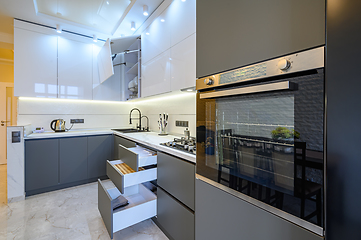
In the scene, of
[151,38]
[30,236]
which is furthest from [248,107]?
[30,236]

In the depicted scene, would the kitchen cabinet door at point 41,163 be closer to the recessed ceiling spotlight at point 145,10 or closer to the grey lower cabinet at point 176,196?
the grey lower cabinet at point 176,196

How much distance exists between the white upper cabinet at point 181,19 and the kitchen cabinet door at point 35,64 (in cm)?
223

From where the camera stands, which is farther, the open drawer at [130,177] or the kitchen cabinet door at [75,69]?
the kitchen cabinet door at [75,69]

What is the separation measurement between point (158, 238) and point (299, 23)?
1870 mm

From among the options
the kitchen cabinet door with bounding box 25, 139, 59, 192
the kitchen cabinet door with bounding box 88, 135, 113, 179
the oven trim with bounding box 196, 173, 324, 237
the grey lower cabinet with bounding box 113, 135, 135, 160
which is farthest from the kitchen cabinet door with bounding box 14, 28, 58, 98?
Result: the oven trim with bounding box 196, 173, 324, 237

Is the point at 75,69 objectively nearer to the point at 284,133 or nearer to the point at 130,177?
the point at 130,177

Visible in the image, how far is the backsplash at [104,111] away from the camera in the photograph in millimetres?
2355

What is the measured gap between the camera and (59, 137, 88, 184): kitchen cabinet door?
2.61m

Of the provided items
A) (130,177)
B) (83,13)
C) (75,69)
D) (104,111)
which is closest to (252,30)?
(130,177)

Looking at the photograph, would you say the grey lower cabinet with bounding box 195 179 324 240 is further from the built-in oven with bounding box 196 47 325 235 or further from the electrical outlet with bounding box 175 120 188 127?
the electrical outlet with bounding box 175 120 188 127

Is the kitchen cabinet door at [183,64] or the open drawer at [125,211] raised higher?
the kitchen cabinet door at [183,64]

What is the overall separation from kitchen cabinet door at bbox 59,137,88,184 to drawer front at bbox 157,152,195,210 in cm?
182

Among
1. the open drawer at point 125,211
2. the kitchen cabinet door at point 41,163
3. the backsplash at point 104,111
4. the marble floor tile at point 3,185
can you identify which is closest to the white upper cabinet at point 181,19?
the backsplash at point 104,111

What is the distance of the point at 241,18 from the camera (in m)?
0.78
